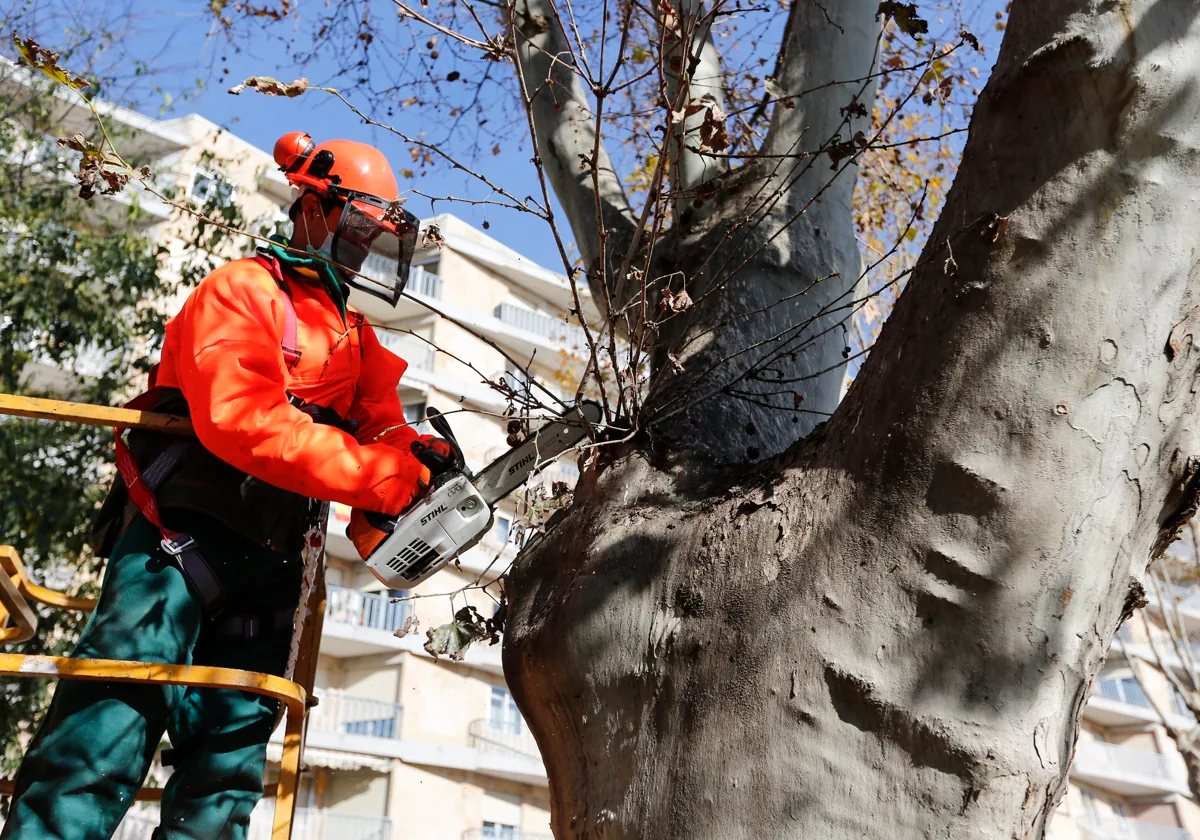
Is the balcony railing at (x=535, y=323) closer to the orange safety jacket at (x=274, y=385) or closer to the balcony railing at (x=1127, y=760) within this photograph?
the balcony railing at (x=1127, y=760)

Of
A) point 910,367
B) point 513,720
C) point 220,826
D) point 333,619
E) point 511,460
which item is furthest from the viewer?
point 513,720

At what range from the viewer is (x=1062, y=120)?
1893 millimetres

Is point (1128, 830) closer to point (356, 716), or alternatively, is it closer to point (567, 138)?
point (356, 716)

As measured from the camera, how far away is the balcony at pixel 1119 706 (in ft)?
104

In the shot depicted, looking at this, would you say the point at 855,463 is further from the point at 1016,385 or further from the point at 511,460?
the point at 511,460

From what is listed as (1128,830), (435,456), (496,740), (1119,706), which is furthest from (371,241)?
(1128,830)

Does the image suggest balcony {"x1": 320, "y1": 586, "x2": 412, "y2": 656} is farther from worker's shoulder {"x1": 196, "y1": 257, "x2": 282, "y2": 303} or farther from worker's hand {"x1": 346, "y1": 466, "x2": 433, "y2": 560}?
worker's shoulder {"x1": 196, "y1": 257, "x2": 282, "y2": 303}

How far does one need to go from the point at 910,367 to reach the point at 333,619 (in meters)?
22.1

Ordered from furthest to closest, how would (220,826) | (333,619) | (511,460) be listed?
(333,619)
(511,460)
(220,826)

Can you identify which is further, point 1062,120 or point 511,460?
point 511,460

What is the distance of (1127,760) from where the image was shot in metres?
31.5

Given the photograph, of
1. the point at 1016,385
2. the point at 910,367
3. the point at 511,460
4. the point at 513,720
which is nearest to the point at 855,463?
the point at 910,367

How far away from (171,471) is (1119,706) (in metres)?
34.6

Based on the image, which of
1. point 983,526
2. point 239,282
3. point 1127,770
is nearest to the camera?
point 983,526
